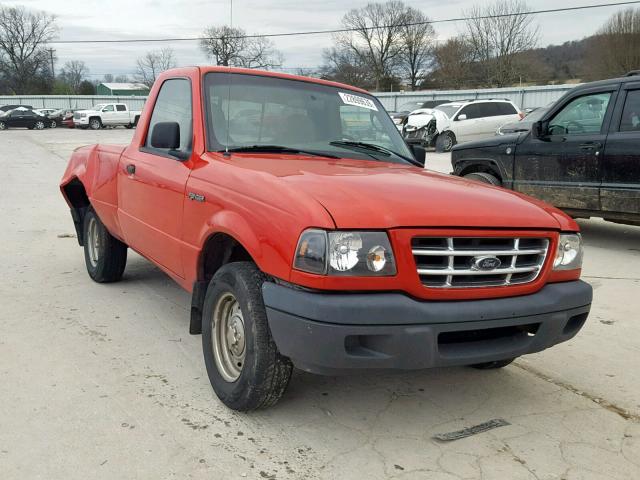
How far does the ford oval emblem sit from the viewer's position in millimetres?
2720

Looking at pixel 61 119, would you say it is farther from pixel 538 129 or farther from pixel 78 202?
pixel 538 129

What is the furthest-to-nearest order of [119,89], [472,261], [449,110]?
[119,89], [449,110], [472,261]

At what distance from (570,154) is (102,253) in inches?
218

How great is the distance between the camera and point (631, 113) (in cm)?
685

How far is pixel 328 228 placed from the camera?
2523 mm

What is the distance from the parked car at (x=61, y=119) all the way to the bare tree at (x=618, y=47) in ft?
139

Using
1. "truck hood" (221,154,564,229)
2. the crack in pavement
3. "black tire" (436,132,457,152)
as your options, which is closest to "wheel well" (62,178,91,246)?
"truck hood" (221,154,564,229)

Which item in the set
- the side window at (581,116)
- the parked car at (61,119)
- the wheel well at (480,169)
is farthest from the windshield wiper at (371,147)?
the parked car at (61,119)

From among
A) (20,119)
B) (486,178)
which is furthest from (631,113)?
(20,119)

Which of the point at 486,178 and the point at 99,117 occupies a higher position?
the point at 99,117

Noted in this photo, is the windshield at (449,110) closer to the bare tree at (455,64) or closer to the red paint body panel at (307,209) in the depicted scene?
the red paint body panel at (307,209)

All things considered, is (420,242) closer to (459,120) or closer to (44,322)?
(44,322)

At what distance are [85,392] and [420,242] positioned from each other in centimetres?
206

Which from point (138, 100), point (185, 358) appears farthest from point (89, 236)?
point (138, 100)
